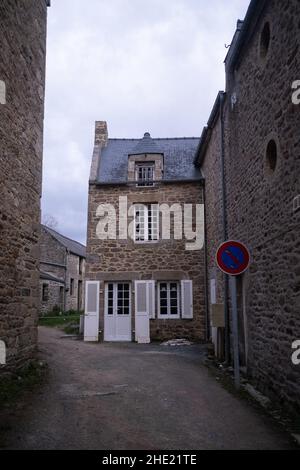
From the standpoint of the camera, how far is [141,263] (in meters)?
13.1

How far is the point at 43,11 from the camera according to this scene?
788 centimetres

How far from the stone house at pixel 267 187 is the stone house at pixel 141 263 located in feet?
14.6

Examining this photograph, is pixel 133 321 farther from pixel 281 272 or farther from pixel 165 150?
pixel 281 272

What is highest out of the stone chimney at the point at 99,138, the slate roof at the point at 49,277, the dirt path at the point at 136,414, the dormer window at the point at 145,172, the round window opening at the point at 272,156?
the stone chimney at the point at 99,138

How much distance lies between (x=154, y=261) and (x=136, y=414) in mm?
8591

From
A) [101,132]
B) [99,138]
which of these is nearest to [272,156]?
[99,138]

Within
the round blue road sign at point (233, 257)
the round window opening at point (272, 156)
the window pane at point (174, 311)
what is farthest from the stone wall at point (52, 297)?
the round window opening at point (272, 156)

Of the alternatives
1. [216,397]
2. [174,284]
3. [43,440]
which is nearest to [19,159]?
[43,440]

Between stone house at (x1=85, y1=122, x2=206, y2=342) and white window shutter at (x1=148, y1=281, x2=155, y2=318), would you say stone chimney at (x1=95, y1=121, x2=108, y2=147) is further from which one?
white window shutter at (x1=148, y1=281, x2=155, y2=318)

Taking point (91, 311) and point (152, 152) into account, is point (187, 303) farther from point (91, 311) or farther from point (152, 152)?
point (152, 152)

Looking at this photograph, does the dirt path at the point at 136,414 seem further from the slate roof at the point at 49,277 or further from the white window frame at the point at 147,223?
the slate roof at the point at 49,277

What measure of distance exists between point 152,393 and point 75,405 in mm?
1242

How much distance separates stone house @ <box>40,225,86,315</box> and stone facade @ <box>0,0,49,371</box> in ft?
47.4

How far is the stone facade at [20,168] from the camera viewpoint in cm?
598
